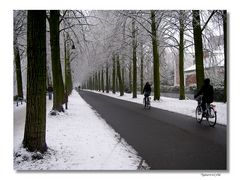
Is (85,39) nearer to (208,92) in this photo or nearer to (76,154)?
(208,92)

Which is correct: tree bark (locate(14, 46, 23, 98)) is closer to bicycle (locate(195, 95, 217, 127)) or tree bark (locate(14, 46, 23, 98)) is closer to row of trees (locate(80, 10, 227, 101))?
row of trees (locate(80, 10, 227, 101))

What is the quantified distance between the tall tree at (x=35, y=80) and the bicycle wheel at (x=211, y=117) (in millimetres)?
4853

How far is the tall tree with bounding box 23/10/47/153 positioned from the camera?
4.95 meters

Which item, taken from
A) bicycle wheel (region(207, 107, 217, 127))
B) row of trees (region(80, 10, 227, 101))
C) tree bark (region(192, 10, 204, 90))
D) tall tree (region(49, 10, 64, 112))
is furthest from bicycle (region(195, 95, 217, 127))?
tall tree (region(49, 10, 64, 112))

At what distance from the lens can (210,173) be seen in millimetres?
4824

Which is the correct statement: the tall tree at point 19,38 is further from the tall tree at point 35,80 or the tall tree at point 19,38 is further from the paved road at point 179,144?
the paved road at point 179,144

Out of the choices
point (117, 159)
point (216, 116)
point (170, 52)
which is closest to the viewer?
point (117, 159)

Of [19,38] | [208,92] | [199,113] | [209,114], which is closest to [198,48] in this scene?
[199,113]

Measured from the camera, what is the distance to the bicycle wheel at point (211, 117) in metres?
7.80

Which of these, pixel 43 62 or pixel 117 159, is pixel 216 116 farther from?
pixel 43 62

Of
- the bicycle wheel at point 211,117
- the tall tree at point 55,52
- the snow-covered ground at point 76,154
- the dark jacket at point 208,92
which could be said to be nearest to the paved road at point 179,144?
the bicycle wheel at point 211,117

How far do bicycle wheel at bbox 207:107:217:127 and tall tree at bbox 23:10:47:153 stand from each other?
485 cm
